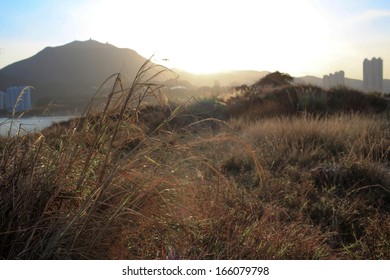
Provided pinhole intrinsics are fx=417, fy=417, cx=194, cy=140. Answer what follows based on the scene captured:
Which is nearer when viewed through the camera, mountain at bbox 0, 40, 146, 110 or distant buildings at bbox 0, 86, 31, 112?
distant buildings at bbox 0, 86, 31, 112

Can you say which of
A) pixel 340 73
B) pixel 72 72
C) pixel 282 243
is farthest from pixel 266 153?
pixel 340 73

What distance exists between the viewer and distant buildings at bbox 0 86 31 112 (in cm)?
286

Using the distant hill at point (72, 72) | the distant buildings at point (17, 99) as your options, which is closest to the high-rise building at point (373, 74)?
the distant hill at point (72, 72)

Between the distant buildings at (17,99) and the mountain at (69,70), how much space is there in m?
0.12

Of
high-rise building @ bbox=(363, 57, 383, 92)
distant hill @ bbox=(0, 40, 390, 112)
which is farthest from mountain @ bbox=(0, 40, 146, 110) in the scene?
high-rise building @ bbox=(363, 57, 383, 92)

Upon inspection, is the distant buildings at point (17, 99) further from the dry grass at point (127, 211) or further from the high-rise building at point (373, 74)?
the high-rise building at point (373, 74)

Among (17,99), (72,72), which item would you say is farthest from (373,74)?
(17,99)

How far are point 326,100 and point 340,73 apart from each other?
7645 millimetres

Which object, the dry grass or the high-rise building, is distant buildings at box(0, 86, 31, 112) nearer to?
the dry grass

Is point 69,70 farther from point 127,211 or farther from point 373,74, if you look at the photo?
point 127,211

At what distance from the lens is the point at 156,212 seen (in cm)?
254

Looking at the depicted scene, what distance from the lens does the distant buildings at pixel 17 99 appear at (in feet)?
9.39

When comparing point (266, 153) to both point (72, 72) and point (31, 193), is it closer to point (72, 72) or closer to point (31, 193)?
point (31, 193)

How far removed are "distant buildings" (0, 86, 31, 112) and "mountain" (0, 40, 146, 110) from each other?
0.40ft
